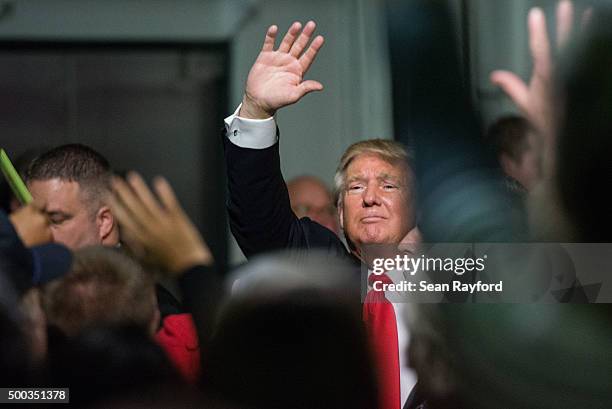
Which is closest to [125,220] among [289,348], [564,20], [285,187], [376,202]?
[285,187]

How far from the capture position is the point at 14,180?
3.78 meters

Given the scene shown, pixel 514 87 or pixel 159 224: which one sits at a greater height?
pixel 514 87

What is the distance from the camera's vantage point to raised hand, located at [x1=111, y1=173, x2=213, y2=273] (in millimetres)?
3773

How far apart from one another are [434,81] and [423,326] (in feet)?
1.89

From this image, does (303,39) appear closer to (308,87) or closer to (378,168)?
(308,87)

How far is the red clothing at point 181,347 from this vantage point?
3.71 m

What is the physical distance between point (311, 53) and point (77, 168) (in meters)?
0.61

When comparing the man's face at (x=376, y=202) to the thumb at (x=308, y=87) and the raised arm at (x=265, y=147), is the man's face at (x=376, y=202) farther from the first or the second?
the thumb at (x=308, y=87)

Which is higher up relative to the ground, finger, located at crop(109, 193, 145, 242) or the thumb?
the thumb

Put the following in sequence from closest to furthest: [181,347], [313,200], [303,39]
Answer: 1. [181,347]
2. [303,39]
3. [313,200]

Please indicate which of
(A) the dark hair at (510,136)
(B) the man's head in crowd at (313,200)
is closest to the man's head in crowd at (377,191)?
(B) the man's head in crowd at (313,200)

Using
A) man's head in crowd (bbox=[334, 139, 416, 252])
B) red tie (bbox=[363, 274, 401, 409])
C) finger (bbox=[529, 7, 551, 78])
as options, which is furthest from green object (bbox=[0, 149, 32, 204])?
finger (bbox=[529, 7, 551, 78])

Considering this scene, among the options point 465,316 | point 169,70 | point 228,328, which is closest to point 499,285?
point 465,316

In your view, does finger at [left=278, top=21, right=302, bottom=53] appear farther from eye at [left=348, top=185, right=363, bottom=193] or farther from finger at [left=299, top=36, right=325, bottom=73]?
eye at [left=348, top=185, right=363, bottom=193]
